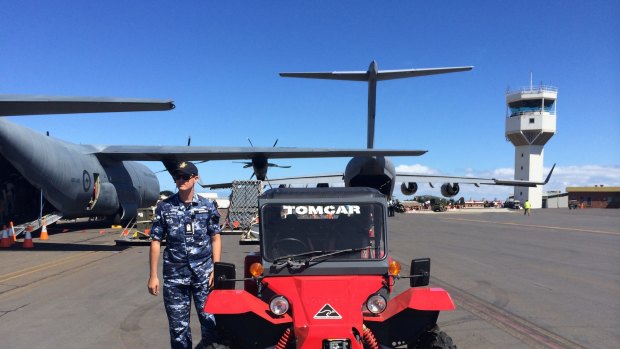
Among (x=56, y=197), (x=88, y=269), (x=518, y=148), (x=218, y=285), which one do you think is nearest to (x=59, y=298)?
(x=88, y=269)

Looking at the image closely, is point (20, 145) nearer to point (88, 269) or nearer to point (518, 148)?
point (88, 269)

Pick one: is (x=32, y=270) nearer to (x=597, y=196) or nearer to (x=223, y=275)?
(x=223, y=275)

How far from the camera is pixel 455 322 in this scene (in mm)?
6867

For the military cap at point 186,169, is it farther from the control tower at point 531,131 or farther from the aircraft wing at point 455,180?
the control tower at point 531,131

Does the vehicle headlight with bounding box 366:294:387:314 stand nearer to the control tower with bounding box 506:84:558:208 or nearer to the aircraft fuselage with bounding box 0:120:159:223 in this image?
the aircraft fuselage with bounding box 0:120:159:223

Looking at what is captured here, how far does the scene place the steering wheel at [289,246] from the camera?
4547 millimetres

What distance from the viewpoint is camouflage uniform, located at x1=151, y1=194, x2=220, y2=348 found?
14.9 feet

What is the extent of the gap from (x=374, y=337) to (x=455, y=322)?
10.9 feet

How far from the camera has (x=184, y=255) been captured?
15.2ft

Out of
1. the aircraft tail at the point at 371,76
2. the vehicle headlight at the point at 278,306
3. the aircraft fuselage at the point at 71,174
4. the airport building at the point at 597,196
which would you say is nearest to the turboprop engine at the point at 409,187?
the aircraft tail at the point at 371,76

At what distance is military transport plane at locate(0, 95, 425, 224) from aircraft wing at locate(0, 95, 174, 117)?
490 mm

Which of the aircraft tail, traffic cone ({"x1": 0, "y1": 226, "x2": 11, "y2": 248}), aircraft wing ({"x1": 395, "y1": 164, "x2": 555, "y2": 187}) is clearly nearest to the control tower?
aircraft wing ({"x1": 395, "y1": 164, "x2": 555, "y2": 187})

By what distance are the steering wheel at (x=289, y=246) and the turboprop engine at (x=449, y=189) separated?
3820 centimetres

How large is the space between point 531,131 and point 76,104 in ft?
245
